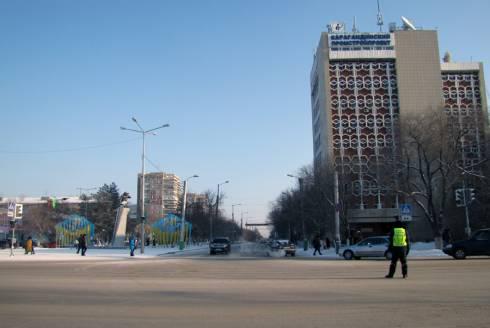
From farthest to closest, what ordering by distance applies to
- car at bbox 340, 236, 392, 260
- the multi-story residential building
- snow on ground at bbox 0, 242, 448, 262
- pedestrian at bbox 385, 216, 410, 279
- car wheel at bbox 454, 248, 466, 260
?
1. the multi-story residential building
2. snow on ground at bbox 0, 242, 448, 262
3. car at bbox 340, 236, 392, 260
4. car wheel at bbox 454, 248, 466, 260
5. pedestrian at bbox 385, 216, 410, 279

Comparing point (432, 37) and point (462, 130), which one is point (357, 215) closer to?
point (432, 37)

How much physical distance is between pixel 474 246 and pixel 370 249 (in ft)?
22.8

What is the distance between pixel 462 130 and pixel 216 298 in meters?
37.0

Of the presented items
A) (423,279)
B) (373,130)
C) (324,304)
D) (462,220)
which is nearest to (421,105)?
(373,130)

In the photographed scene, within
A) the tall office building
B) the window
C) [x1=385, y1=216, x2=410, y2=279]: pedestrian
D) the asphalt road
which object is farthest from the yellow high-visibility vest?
the tall office building

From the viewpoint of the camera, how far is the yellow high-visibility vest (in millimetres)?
15820

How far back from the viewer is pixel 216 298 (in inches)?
457

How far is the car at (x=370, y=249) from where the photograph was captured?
3272 centimetres

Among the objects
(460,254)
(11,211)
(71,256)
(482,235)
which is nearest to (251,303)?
(460,254)

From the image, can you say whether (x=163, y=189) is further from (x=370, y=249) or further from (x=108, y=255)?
(x=370, y=249)

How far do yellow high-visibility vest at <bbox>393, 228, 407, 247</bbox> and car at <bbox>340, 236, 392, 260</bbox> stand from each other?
17.3 meters

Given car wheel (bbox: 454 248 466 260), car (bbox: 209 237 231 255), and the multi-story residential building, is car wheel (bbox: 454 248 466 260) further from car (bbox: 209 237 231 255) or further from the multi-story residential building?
the multi-story residential building

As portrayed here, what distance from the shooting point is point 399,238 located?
1588cm

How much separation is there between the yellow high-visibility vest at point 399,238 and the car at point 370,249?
17.3 meters
